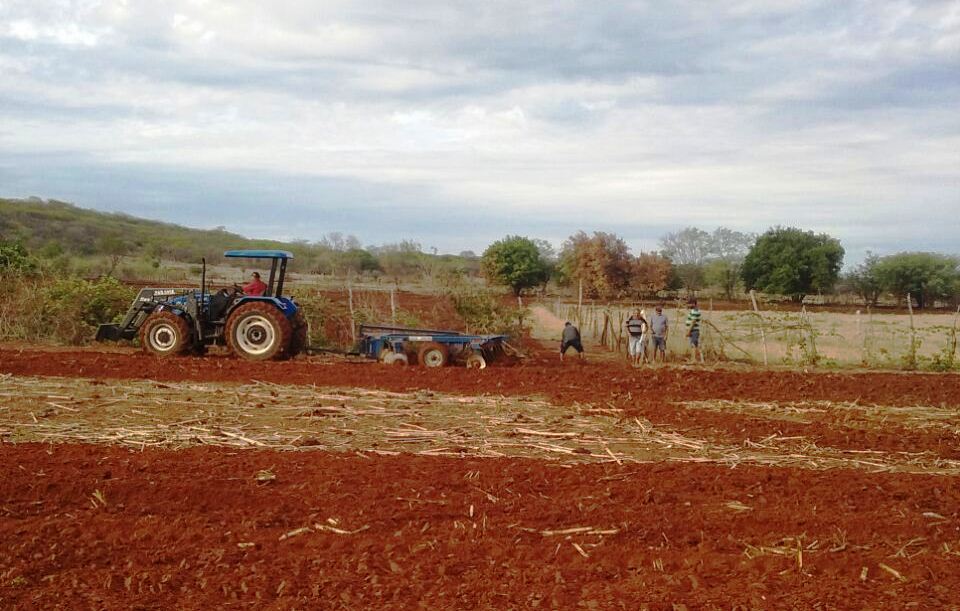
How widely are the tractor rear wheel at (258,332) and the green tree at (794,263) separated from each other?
4060 centimetres

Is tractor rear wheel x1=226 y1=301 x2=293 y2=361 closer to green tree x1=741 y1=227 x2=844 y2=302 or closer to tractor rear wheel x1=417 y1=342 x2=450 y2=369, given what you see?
tractor rear wheel x1=417 y1=342 x2=450 y2=369

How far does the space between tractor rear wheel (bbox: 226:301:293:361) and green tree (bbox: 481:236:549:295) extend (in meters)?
30.4

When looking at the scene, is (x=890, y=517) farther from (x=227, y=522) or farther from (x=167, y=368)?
(x=167, y=368)

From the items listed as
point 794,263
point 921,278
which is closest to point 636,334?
point 794,263

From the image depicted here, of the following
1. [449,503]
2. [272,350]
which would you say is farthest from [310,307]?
[449,503]

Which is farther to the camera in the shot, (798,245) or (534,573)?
(798,245)

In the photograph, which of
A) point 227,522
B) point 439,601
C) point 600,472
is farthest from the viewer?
point 600,472

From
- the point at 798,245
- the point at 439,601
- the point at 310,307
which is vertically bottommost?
the point at 439,601

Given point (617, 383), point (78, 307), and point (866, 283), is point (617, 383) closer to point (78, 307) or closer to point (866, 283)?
point (78, 307)

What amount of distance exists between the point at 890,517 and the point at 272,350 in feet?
37.9

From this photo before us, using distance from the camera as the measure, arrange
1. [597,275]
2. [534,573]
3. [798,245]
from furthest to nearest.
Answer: [798,245], [597,275], [534,573]

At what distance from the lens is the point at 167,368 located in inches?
578

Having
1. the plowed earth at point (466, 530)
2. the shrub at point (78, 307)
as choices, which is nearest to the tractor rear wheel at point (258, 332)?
Result: the shrub at point (78, 307)

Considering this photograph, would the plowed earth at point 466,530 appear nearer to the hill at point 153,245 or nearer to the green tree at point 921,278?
the hill at point 153,245
